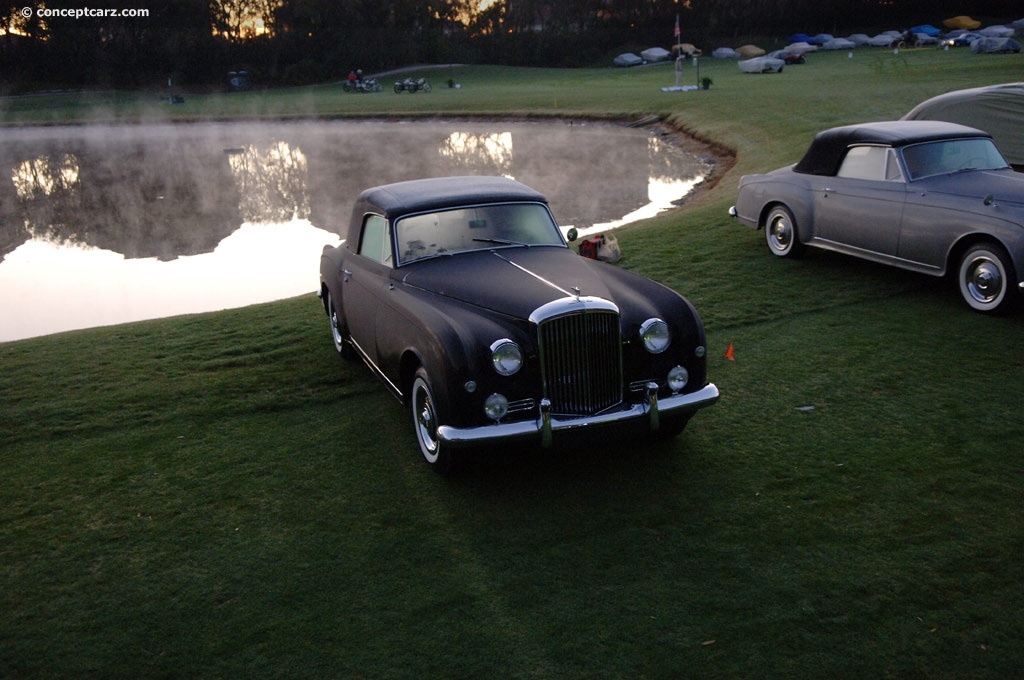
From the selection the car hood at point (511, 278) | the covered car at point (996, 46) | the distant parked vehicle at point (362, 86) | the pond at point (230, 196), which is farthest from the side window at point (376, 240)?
the distant parked vehicle at point (362, 86)

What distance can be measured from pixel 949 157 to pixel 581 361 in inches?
233

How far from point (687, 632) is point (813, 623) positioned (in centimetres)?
62

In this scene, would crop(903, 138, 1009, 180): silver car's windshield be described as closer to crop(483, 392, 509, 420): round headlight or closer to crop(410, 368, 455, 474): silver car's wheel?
crop(483, 392, 509, 420): round headlight

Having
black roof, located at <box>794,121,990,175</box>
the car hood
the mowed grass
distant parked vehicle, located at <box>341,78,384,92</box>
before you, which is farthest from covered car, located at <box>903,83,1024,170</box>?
distant parked vehicle, located at <box>341,78,384,92</box>

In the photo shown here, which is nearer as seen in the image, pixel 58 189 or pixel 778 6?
pixel 58 189

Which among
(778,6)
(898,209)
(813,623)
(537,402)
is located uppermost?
(778,6)

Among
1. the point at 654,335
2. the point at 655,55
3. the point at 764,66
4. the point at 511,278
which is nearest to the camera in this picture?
the point at 654,335

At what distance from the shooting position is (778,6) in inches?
3236

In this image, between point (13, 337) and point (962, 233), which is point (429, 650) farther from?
point (13, 337)

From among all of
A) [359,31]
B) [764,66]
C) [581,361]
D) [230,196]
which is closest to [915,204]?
[581,361]

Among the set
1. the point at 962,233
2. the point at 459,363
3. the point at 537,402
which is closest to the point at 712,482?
the point at 537,402

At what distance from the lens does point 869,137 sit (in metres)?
9.39

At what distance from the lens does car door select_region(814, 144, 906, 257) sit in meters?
9.01

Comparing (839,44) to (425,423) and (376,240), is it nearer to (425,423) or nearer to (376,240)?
(376,240)
